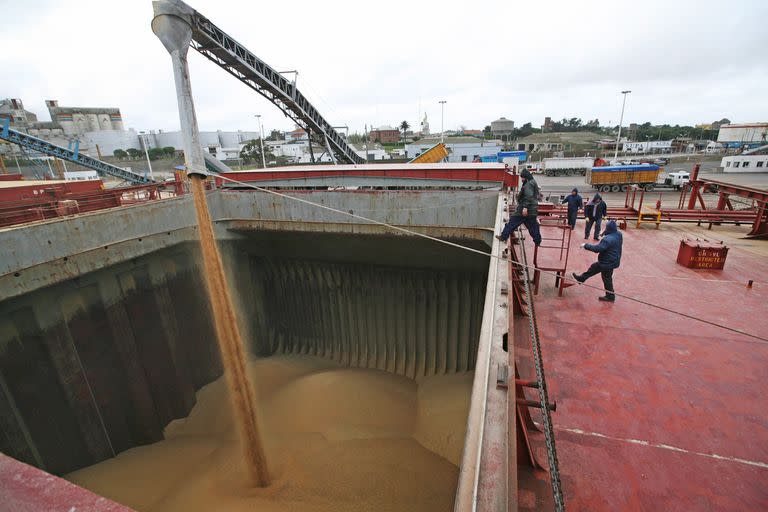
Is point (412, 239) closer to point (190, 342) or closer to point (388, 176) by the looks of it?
point (388, 176)

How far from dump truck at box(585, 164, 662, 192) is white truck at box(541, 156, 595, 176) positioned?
11399 mm

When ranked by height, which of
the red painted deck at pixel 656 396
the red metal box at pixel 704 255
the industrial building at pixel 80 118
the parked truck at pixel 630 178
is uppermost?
the industrial building at pixel 80 118

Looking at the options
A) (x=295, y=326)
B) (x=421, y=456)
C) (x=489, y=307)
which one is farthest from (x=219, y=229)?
(x=489, y=307)

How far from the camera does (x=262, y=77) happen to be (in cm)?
1961

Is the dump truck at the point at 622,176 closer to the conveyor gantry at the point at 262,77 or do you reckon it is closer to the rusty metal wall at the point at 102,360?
the conveyor gantry at the point at 262,77

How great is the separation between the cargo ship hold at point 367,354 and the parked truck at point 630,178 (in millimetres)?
19878

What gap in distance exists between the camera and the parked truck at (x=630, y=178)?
30.4 metres

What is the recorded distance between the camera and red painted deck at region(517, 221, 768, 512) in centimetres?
306

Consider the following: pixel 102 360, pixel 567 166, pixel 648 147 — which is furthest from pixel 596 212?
pixel 648 147

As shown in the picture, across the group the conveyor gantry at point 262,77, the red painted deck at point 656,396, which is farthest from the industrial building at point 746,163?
the red painted deck at point 656,396

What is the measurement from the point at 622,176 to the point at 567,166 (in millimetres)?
13107

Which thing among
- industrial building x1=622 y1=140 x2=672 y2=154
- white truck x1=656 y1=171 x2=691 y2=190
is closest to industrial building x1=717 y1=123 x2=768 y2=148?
industrial building x1=622 y1=140 x2=672 y2=154

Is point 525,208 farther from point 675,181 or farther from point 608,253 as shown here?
point 675,181

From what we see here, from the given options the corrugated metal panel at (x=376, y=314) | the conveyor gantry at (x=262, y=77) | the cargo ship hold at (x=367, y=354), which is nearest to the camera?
the cargo ship hold at (x=367, y=354)
